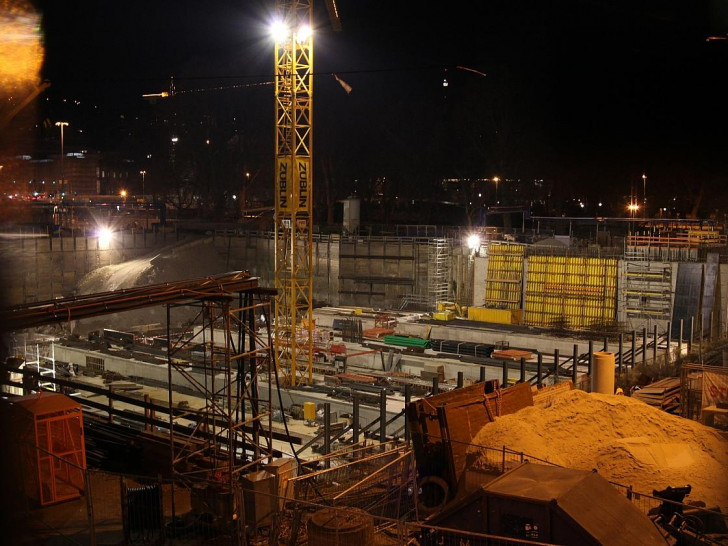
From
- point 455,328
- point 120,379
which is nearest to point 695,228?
point 455,328

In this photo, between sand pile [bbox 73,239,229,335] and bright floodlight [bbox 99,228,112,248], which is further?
bright floodlight [bbox 99,228,112,248]

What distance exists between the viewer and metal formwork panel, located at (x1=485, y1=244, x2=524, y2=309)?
35781 mm

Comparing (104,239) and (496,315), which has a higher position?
(104,239)

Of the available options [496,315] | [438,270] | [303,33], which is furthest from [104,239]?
[303,33]

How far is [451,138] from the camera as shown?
57625mm

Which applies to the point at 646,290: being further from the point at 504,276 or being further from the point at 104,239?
the point at 104,239

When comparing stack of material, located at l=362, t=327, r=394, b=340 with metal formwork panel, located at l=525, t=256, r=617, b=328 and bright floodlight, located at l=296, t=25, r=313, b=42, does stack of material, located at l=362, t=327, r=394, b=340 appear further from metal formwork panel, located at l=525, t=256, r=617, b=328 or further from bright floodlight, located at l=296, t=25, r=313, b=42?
bright floodlight, located at l=296, t=25, r=313, b=42

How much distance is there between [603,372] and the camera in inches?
599

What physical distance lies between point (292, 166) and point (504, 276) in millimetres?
15976

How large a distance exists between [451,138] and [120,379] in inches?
1499

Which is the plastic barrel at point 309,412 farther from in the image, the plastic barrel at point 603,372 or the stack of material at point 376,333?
the stack of material at point 376,333

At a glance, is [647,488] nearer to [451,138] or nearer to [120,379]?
[120,379]

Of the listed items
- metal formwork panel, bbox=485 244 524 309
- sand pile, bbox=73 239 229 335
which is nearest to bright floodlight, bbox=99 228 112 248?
sand pile, bbox=73 239 229 335

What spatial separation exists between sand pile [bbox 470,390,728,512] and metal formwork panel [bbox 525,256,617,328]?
69.9 feet
